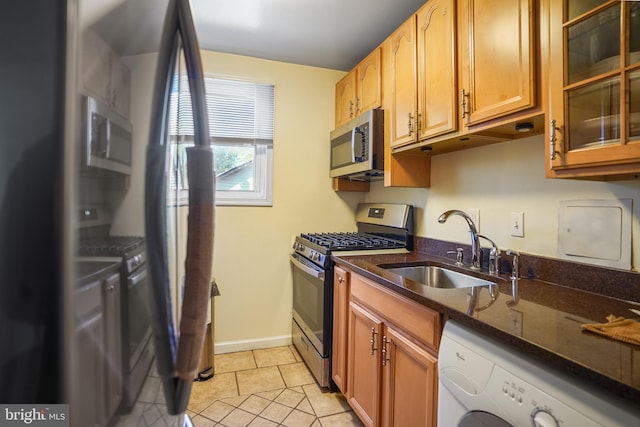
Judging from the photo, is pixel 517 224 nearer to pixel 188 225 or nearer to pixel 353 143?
pixel 353 143

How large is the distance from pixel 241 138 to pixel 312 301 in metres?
1.41

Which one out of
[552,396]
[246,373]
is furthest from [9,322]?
[246,373]

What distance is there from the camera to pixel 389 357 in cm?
144

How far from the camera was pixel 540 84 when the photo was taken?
1134 mm

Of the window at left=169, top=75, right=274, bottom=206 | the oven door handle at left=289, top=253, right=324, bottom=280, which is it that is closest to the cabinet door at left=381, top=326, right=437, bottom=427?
the oven door handle at left=289, top=253, right=324, bottom=280

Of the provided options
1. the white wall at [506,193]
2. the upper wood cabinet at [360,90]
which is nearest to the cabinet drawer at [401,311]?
the white wall at [506,193]

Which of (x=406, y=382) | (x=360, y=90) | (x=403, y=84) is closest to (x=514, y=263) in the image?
(x=406, y=382)

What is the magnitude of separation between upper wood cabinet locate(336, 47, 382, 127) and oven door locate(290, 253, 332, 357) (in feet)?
3.83

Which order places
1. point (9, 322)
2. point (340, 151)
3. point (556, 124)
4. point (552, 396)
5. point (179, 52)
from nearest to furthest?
point (9, 322) < point (179, 52) < point (552, 396) < point (556, 124) < point (340, 151)

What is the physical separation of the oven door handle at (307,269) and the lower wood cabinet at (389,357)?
27 cm

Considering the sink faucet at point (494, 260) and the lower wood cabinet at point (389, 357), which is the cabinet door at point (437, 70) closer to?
the sink faucet at point (494, 260)

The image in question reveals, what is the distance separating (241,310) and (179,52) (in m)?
2.41

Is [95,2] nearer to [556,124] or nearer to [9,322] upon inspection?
[9,322]

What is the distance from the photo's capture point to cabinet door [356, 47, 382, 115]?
2.14 meters
